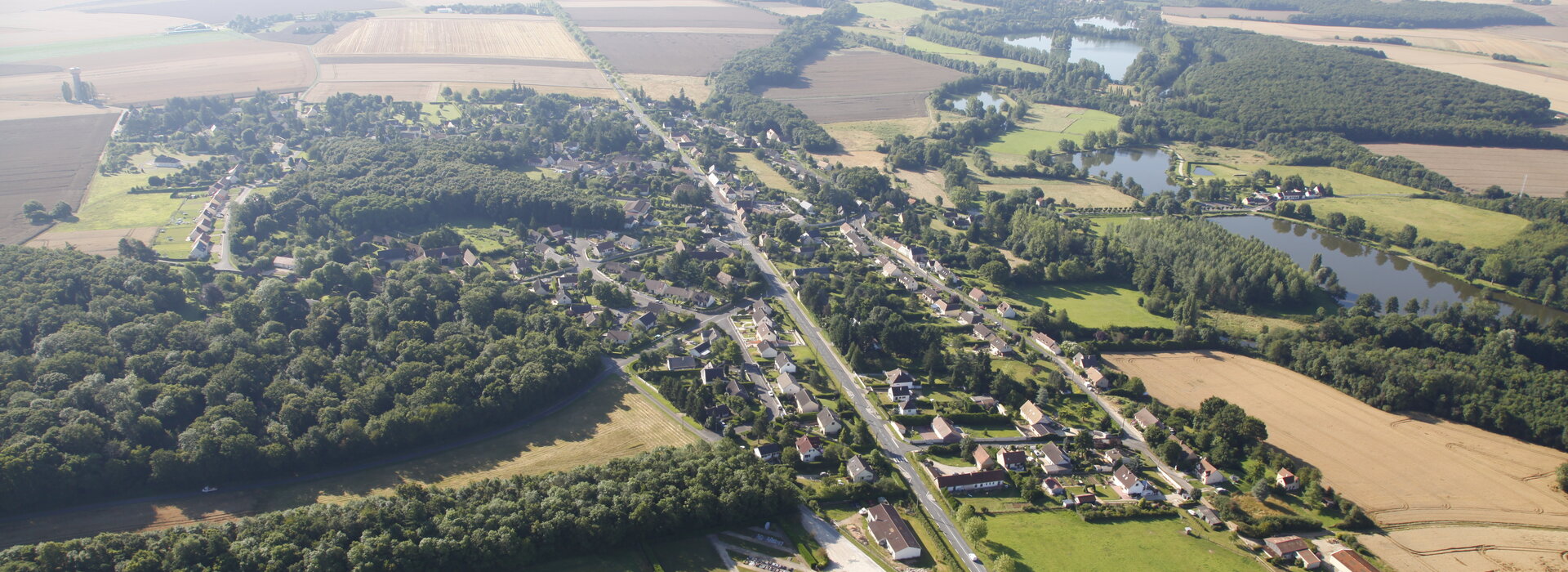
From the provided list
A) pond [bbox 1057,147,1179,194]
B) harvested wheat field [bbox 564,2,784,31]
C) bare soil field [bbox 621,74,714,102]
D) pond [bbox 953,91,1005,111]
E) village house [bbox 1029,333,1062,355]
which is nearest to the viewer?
village house [bbox 1029,333,1062,355]

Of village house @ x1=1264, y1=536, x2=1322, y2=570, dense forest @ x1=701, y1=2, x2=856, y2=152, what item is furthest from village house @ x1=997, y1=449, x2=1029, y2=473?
dense forest @ x1=701, y1=2, x2=856, y2=152

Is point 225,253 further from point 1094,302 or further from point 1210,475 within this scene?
point 1210,475

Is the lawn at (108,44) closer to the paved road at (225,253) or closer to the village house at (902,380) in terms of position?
the paved road at (225,253)

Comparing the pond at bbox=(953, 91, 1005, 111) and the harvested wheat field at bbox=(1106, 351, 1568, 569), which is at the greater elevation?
the pond at bbox=(953, 91, 1005, 111)

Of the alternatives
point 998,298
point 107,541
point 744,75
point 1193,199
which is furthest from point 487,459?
point 744,75

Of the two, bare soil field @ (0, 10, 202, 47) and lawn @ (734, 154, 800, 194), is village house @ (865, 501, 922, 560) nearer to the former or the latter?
lawn @ (734, 154, 800, 194)

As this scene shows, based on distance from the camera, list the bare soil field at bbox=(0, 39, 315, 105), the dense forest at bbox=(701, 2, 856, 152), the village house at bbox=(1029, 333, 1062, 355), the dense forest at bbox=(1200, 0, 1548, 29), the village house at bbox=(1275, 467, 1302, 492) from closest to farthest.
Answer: the village house at bbox=(1275, 467, 1302, 492) < the village house at bbox=(1029, 333, 1062, 355) < the dense forest at bbox=(701, 2, 856, 152) < the bare soil field at bbox=(0, 39, 315, 105) < the dense forest at bbox=(1200, 0, 1548, 29)
